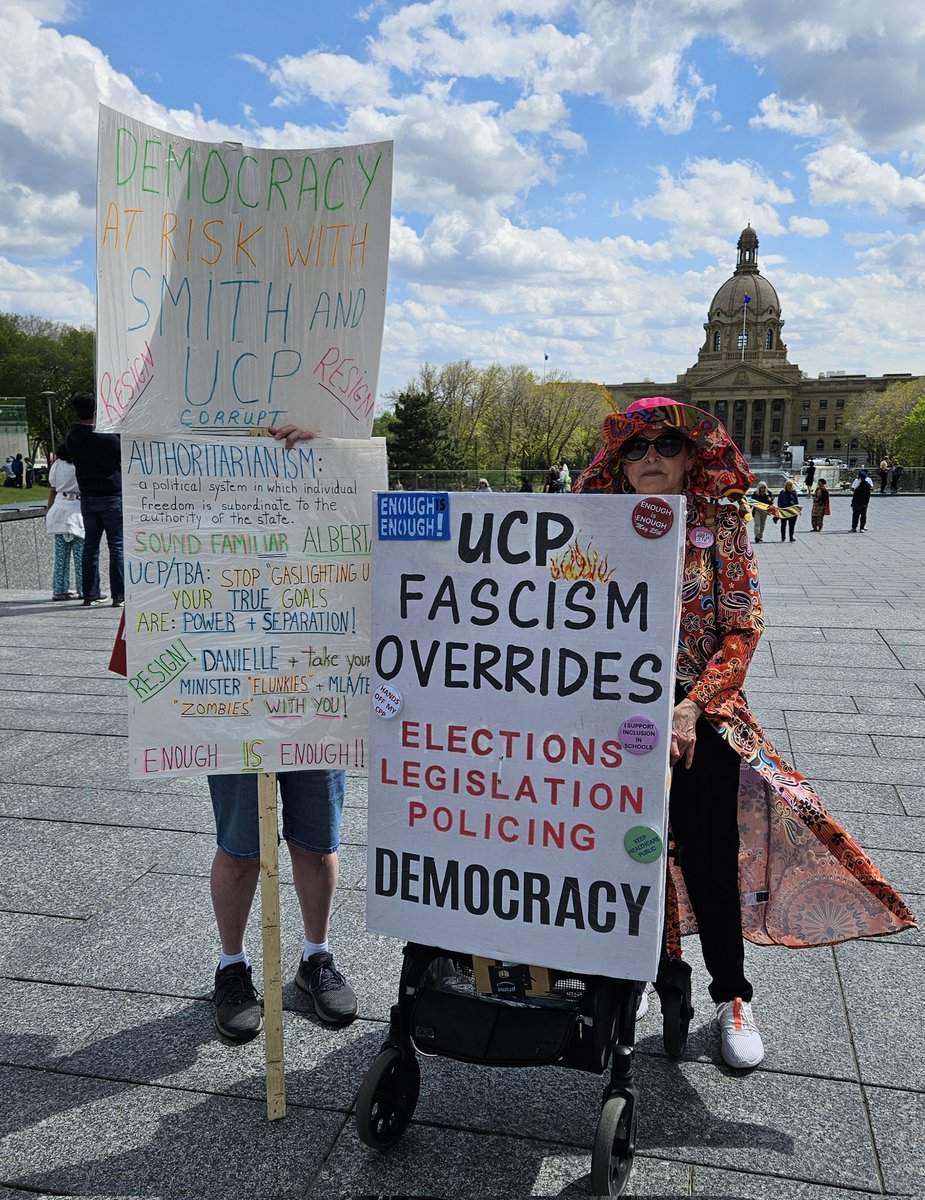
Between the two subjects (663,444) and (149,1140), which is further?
(663,444)

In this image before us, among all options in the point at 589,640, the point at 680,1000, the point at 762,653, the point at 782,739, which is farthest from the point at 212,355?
the point at 762,653

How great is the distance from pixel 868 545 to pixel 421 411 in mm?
39586

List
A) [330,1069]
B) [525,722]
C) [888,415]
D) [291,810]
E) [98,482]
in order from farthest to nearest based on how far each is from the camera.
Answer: [888,415] → [98,482] → [291,810] → [330,1069] → [525,722]

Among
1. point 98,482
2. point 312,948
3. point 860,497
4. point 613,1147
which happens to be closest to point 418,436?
point 860,497

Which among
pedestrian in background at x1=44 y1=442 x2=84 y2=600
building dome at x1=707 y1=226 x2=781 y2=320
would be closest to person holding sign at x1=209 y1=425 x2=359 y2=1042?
pedestrian in background at x1=44 y1=442 x2=84 y2=600

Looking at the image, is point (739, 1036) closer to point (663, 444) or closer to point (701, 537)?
point (701, 537)

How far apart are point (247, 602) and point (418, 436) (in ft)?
184

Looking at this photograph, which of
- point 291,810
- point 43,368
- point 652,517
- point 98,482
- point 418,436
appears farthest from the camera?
point 418,436

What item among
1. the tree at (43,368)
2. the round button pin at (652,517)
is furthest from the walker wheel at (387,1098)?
the tree at (43,368)

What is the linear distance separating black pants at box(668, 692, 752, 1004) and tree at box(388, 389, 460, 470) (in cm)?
5496

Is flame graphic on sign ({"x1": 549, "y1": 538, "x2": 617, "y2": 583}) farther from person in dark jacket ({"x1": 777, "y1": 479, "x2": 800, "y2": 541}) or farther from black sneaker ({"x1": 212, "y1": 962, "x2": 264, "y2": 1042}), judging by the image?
person in dark jacket ({"x1": 777, "y1": 479, "x2": 800, "y2": 541})

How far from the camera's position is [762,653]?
7977 millimetres

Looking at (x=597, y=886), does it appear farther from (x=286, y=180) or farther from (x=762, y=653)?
(x=762, y=653)

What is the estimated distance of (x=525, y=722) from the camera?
217cm
